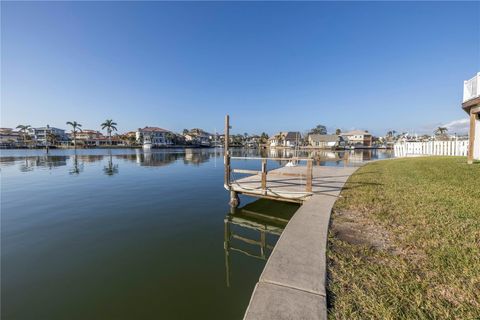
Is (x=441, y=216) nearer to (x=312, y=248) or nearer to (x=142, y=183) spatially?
(x=312, y=248)

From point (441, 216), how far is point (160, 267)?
680 centimetres

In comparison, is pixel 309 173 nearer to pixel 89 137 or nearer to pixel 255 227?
pixel 255 227

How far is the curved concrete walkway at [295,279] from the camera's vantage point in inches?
101

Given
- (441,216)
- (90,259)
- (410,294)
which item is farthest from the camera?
(90,259)

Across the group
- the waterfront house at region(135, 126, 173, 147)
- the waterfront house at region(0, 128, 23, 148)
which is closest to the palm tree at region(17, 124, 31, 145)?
the waterfront house at region(0, 128, 23, 148)

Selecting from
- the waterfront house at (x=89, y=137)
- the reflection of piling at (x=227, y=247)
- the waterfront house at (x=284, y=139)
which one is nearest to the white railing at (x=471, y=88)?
the reflection of piling at (x=227, y=247)

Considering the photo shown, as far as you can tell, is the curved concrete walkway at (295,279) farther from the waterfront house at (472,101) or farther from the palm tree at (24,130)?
the palm tree at (24,130)

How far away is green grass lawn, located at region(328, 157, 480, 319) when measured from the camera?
8.32 ft

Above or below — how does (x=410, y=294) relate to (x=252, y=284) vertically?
above

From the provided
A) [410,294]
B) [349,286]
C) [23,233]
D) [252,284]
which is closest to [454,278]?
[410,294]

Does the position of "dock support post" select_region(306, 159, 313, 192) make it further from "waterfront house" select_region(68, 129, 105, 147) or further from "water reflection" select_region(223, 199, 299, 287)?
"waterfront house" select_region(68, 129, 105, 147)

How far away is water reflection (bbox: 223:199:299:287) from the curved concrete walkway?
1374 mm

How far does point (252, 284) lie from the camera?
4320 mm

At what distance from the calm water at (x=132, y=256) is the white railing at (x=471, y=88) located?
11526mm
